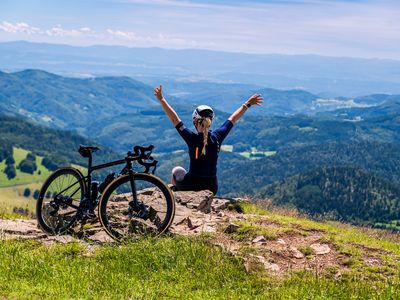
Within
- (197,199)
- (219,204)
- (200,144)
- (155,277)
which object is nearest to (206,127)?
(200,144)

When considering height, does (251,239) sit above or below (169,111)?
below

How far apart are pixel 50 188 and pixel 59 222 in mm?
1054

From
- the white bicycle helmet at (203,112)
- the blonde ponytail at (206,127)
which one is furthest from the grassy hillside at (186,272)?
the white bicycle helmet at (203,112)

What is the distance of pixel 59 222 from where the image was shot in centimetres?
1138

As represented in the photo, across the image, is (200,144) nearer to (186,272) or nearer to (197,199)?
(197,199)

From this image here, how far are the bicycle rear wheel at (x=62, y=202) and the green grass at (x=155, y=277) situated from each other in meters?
1.86

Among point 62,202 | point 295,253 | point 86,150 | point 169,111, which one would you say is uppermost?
point 169,111

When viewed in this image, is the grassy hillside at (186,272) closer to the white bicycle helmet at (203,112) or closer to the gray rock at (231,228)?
the gray rock at (231,228)

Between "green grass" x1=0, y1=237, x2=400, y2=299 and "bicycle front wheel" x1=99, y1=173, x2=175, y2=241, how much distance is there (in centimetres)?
69

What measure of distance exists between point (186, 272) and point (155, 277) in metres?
0.51

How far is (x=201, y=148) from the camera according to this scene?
12.9 metres

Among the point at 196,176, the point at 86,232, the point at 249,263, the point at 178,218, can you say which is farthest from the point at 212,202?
the point at 249,263

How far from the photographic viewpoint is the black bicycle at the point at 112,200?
1036cm

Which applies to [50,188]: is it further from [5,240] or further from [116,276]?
[116,276]
